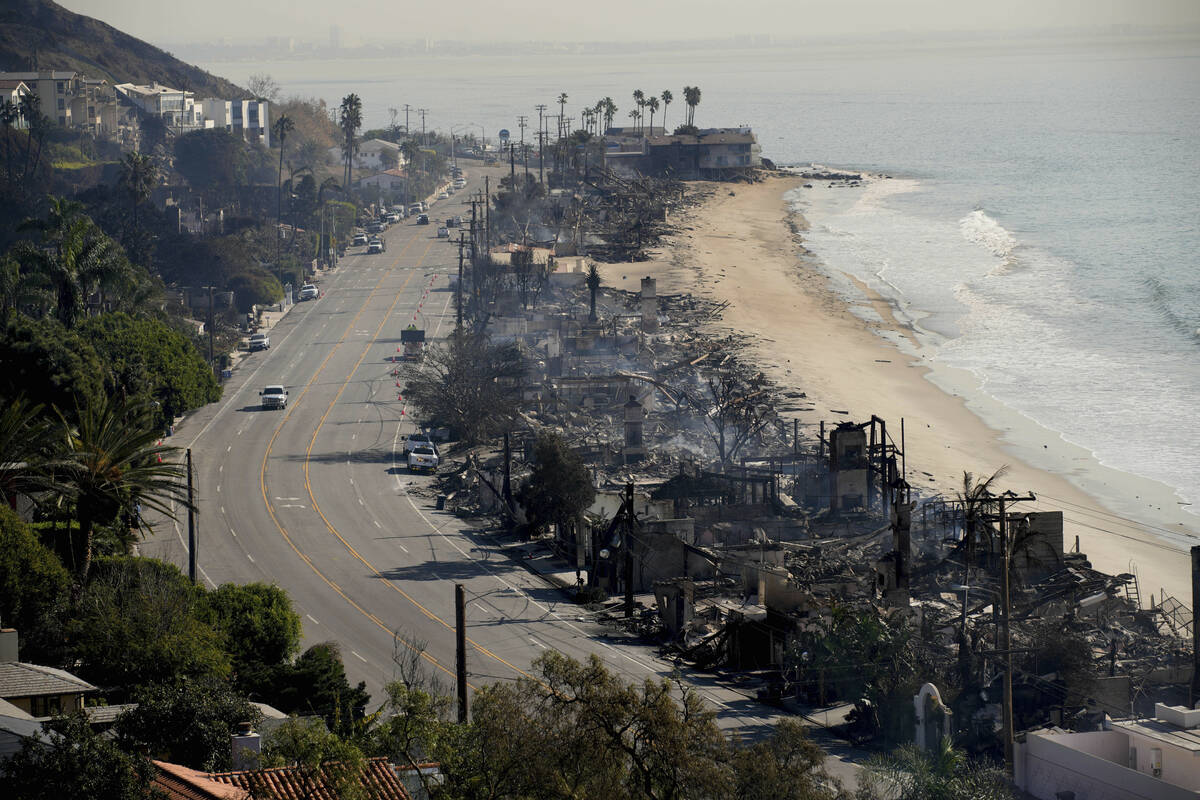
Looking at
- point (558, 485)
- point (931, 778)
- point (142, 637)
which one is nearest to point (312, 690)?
point (142, 637)

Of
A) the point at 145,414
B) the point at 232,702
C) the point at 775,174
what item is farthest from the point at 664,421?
the point at 775,174

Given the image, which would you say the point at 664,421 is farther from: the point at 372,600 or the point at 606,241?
the point at 606,241

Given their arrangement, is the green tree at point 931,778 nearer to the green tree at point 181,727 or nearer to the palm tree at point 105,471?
the green tree at point 181,727

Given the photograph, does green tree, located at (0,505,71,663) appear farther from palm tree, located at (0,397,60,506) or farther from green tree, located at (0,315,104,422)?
green tree, located at (0,315,104,422)

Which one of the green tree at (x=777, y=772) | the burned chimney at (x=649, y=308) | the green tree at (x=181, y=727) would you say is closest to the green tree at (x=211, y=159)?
the burned chimney at (x=649, y=308)

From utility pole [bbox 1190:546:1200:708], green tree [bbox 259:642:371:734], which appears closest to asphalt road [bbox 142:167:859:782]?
green tree [bbox 259:642:371:734]

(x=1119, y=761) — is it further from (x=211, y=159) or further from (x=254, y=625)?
(x=211, y=159)
